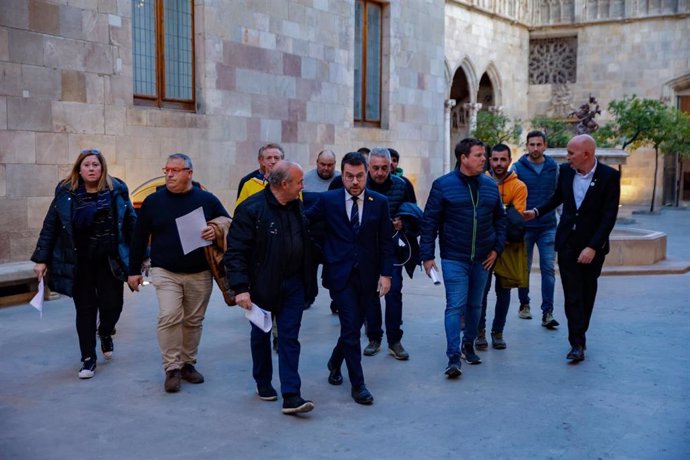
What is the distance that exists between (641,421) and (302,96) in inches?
353

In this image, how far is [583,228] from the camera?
639cm

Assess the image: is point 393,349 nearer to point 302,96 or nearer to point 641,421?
point 641,421

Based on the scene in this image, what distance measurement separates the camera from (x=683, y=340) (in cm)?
712

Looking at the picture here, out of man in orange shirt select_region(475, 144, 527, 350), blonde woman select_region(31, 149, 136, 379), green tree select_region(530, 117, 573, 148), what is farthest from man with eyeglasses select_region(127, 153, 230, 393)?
green tree select_region(530, 117, 573, 148)

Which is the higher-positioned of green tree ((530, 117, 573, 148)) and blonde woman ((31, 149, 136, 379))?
green tree ((530, 117, 573, 148))

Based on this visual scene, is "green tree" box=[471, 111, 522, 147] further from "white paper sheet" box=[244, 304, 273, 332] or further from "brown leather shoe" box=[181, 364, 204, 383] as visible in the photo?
"white paper sheet" box=[244, 304, 273, 332]

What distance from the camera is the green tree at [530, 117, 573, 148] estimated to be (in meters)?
27.2

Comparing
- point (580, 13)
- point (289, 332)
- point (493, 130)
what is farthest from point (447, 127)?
point (289, 332)

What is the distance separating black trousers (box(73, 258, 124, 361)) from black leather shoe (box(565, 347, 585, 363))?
357 cm

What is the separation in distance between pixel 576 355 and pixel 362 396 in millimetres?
2012

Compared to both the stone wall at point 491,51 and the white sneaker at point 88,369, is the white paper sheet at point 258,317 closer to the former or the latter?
the white sneaker at point 88,369

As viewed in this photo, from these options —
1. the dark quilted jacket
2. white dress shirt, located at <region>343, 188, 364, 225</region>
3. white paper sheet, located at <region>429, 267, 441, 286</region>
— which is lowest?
white paper sheet, located at <region>429, 267, 441, 286</region>

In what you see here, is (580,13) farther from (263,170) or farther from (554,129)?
(263,170)

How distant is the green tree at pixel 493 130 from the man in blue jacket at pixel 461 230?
20.9 m
